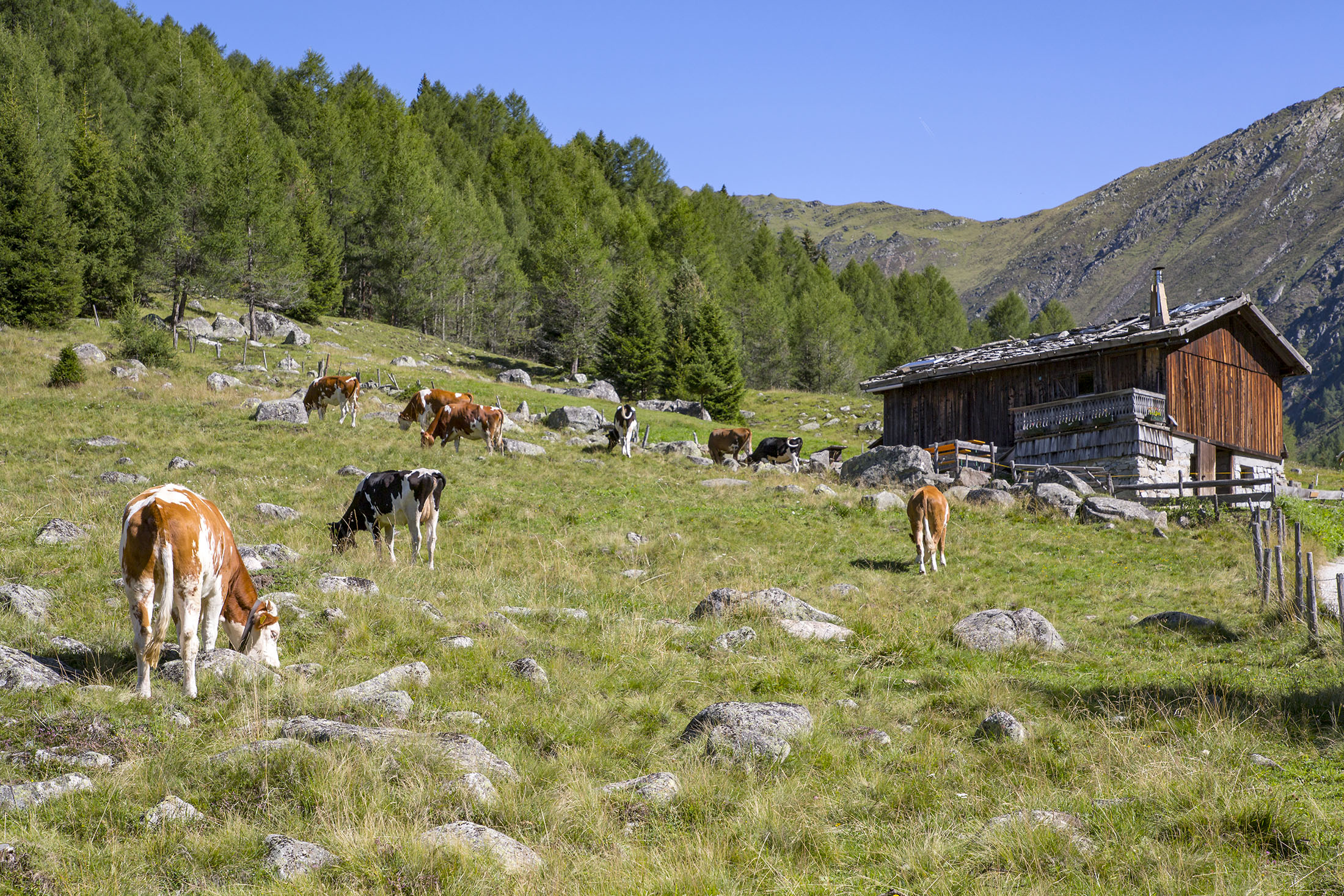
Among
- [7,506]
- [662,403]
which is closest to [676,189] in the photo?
[662,403]

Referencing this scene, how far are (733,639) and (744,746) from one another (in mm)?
3390

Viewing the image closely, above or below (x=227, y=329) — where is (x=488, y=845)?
below

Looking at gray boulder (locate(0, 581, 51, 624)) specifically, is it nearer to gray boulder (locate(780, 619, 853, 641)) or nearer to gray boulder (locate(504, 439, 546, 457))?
gray boulder (locate(780, 619, 853, 641))

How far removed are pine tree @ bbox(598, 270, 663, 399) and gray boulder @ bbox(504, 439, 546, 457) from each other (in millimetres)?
30546

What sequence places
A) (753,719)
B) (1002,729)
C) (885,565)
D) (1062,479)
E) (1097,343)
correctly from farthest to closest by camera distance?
(1097,343) → (1062,479) → (885,565) → (1002,729) → (753,719)

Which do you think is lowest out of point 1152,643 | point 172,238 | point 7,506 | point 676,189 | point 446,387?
point 1152,643

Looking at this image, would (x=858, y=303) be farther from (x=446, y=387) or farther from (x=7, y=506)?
(x=7, y=506)

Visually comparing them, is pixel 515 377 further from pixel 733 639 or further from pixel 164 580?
pixel 164 580

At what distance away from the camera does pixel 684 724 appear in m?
7.46

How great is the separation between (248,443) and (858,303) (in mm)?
84134

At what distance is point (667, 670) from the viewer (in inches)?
344

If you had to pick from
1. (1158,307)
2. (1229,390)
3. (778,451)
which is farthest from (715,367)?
(1229,390)

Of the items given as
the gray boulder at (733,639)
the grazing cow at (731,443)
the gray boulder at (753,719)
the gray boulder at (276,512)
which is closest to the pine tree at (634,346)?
the grazing cow at (731,443)

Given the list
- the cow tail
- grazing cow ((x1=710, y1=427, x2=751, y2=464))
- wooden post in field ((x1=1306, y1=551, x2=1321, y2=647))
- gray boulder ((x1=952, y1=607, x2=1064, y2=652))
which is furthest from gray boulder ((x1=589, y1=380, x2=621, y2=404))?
the cow tail
